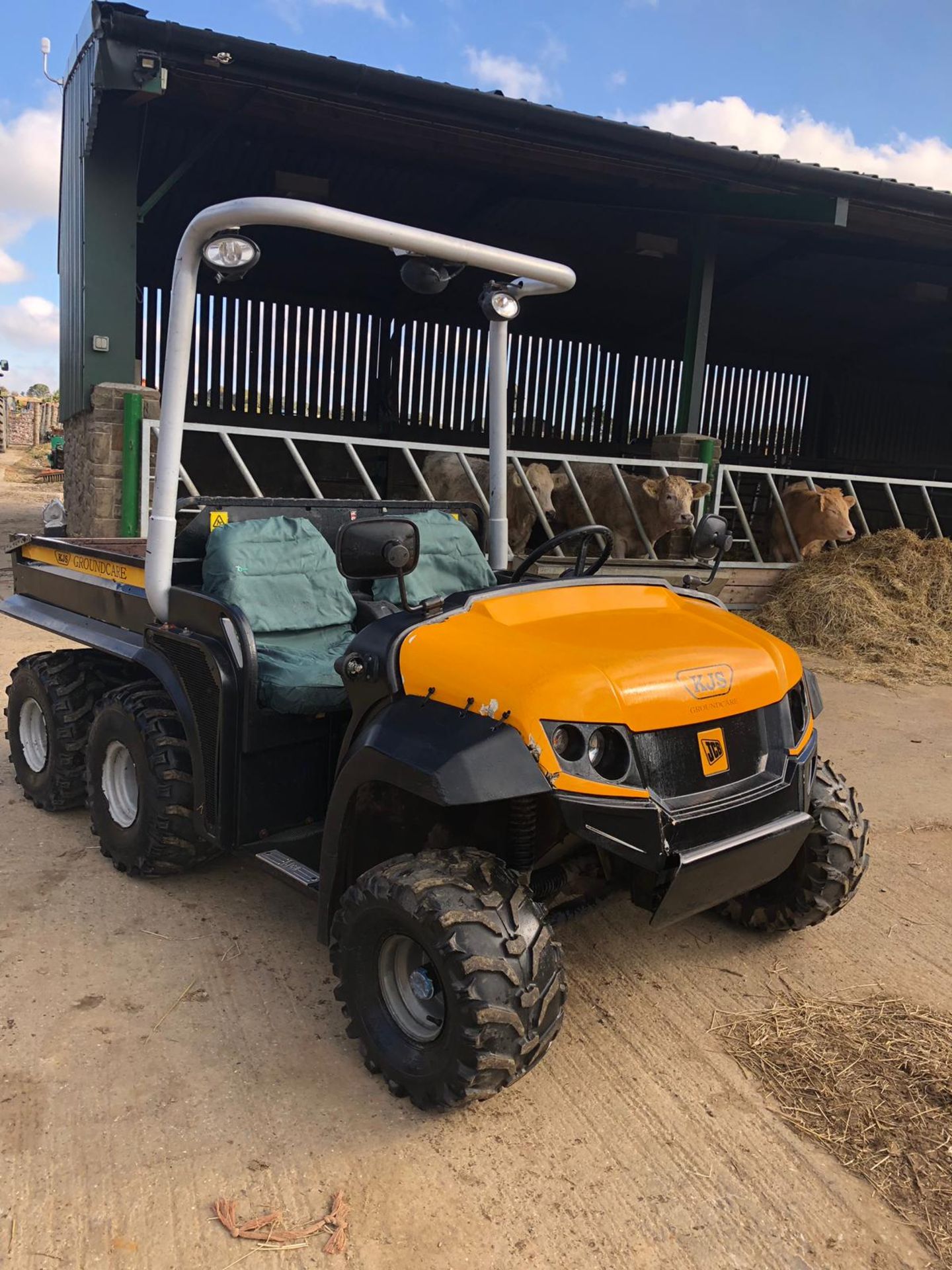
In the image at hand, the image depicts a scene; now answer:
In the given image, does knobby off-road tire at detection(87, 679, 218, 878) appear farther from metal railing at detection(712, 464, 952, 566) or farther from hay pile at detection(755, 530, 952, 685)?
metal railing at detection(712, 464, 952, 566)

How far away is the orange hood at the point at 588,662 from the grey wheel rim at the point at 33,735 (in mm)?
Answer: 2608

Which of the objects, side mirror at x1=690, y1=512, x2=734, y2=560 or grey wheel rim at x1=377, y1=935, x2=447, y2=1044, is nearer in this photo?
grey wheel rim at x1=377, y1=935, x2=447, y2=1044

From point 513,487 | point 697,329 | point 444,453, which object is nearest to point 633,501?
point 513,487

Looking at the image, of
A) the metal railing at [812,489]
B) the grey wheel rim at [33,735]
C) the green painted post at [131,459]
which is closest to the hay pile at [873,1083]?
the grey wheel rim at [33,735]

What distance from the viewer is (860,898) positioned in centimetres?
373

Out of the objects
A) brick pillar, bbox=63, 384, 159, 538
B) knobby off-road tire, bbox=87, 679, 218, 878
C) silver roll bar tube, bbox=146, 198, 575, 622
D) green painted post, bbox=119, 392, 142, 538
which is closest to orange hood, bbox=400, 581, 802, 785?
silver roll bar tube, bbox=146, 198, 575, 622

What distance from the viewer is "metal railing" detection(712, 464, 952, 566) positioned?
1038cm

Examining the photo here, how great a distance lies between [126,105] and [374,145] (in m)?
2.26

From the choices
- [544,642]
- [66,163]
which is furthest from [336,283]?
[544,642]

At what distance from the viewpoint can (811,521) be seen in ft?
33.8

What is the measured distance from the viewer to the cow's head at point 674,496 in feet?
31.2

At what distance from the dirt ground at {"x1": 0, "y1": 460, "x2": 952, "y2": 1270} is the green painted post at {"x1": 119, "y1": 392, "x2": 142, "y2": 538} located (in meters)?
5.07

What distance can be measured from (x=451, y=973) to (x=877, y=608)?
796 centimetres

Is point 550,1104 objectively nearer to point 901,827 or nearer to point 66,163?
point 901,827
